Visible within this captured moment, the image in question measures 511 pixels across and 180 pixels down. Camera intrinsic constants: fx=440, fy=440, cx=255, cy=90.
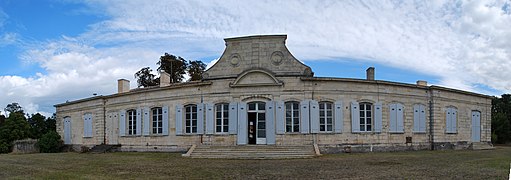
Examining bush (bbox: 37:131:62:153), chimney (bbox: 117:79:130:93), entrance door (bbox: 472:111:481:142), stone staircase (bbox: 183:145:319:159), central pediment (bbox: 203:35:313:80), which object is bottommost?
bush (bbox: 37:131:62:153)

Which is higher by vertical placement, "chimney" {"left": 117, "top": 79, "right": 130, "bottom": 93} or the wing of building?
"chimney" {"left": 117, "top": 79, "right": 130, "bottom": 93}

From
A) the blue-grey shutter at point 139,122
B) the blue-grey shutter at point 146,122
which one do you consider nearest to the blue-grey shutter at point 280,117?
the blue-grey shutter at point 146,122

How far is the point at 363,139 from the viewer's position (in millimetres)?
20203

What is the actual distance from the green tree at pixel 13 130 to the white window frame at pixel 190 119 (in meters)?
18.0

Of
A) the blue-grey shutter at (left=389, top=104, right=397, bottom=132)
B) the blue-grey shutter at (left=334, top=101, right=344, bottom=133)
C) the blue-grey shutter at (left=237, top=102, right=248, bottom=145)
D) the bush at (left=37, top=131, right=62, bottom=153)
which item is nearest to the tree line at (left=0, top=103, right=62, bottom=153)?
the bush at (left=37, top=131, right=62, bottom=153)

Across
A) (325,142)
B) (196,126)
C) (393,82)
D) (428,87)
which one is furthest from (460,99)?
(196,126)

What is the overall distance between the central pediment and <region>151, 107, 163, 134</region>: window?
3.60 m

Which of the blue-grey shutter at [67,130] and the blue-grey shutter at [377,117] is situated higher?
the blue-grey shutter at [377,117]

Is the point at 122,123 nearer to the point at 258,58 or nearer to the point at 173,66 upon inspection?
the point at 258,58

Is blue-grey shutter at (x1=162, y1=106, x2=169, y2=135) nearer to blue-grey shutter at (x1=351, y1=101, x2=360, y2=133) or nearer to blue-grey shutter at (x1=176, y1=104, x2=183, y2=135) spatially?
blue-grey shutter at (x1=176, y1=104, x2=183, y2=135)

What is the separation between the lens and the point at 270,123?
65.3 ft

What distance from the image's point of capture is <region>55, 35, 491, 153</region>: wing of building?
19.9 metres

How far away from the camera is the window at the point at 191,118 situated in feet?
69.7

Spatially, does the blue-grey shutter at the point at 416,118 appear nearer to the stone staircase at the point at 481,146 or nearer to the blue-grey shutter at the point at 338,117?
the blue-grey shutter at the point at 338,117
